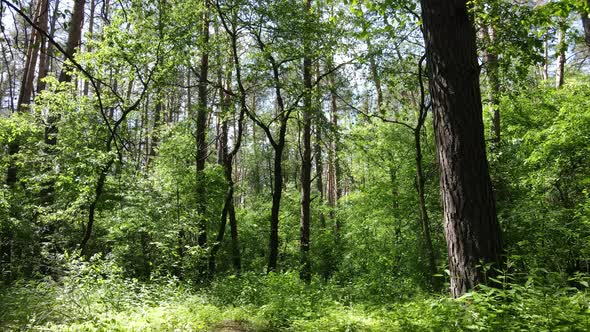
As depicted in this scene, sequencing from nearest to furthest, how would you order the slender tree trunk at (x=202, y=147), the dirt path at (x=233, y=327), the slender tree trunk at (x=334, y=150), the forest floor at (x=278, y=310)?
1. the forest floor at (x=278, y=310)
2. the dirt path at (x=233, y=327)
3. the slender tree trunk at (x=334, y=150)
4. the slender tree trunk at (x=202, y=147)

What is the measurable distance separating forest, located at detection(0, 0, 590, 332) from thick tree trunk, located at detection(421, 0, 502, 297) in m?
0.02

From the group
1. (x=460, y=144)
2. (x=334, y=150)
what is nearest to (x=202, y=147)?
(x=334, y=150)

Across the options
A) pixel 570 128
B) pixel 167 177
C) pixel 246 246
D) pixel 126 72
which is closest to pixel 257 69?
pixel 126 72

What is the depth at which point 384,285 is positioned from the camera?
9.98m

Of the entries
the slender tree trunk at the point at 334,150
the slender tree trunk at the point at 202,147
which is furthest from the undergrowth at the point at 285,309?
the slender tree trunk at the point at 334,150

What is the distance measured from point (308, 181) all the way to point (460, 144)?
9645mm

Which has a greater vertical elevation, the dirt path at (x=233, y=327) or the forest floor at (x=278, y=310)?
the forest floor at (x=278, y=310)

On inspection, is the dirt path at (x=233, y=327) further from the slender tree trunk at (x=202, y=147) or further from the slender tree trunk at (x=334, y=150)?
the slender tree trunk at (x=334, y=150)

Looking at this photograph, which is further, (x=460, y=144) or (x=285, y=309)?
(x=285, y=309)

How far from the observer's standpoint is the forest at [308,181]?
3.94 metres

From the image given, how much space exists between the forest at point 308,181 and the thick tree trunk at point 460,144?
0.02 m

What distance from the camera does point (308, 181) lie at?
13.5 m

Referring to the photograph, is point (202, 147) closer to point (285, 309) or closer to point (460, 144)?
point (285, 309)

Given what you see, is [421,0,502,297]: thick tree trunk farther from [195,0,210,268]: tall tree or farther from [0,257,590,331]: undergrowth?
[195,0,210,268]: tall tree
